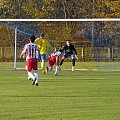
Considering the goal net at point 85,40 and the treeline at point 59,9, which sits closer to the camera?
the goal net at point 85,40

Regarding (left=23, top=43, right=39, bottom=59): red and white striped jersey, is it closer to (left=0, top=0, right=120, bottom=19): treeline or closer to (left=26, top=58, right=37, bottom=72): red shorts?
(left=26, top=58, right=37, bottom=72): red shorts

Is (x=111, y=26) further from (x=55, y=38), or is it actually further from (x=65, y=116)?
(x=65, y=116)

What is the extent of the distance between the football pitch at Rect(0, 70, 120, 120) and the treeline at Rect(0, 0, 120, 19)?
42055 millimetres

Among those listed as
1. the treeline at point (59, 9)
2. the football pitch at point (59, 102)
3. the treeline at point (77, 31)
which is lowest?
the football pitch at point (59, 102)

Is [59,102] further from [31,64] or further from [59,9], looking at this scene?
[59,9]

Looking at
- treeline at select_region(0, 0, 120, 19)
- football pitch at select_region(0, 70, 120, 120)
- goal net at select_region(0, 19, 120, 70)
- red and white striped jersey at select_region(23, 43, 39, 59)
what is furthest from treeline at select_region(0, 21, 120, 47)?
football pitch at select_region(0, 70, 120, 120)

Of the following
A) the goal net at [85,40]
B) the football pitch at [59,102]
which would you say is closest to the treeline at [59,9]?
the goal net at [85,40]

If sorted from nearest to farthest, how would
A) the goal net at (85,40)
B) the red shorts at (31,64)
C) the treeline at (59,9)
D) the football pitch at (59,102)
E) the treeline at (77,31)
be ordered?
the football pitch at (59,102), the red shorts at (31,64), the goal net at (85,40), the treeline at (77,31), the treeline at (59,9)

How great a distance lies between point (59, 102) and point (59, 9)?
165 ft

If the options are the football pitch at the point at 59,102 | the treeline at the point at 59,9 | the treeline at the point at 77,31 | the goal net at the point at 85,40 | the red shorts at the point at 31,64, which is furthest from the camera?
the treeline at the point at 59,9

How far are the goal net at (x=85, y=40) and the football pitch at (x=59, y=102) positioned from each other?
17.2 metres

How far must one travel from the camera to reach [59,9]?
64.8 metres

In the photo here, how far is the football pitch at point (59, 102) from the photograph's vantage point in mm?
12234

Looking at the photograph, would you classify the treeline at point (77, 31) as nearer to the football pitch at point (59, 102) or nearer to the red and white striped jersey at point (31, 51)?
the red and white striped jersey at point (31, 51)
